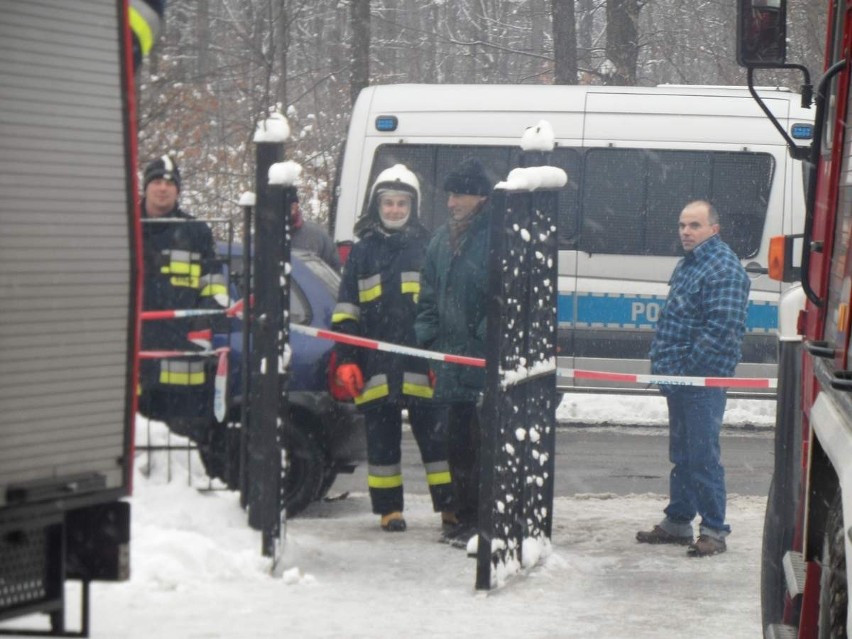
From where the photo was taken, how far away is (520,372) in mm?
6758

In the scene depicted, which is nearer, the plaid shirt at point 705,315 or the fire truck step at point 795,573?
the fire truck step at point 795,573

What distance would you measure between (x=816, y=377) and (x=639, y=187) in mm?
8385

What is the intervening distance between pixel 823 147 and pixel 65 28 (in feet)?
8.22

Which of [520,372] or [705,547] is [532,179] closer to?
[520,372]

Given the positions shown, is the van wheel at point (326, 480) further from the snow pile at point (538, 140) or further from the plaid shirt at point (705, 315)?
the snow pile at point (538, 140)

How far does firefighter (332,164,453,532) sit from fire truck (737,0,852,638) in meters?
2.52

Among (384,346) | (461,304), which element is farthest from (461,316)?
(384,346)

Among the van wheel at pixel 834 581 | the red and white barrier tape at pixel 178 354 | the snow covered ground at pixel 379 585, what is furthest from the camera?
the red and white barrier tape at pixel 178 354

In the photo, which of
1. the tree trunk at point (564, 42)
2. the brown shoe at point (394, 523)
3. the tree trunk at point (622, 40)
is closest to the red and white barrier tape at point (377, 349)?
the brown shoe at point (394, 523)

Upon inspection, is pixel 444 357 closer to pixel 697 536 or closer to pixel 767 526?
pixel 697 536

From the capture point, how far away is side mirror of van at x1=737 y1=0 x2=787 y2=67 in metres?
5.10

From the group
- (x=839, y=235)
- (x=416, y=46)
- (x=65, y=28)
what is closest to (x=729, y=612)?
(x=839, y=235)

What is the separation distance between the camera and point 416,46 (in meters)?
26.9

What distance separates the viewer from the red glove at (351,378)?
797cm
